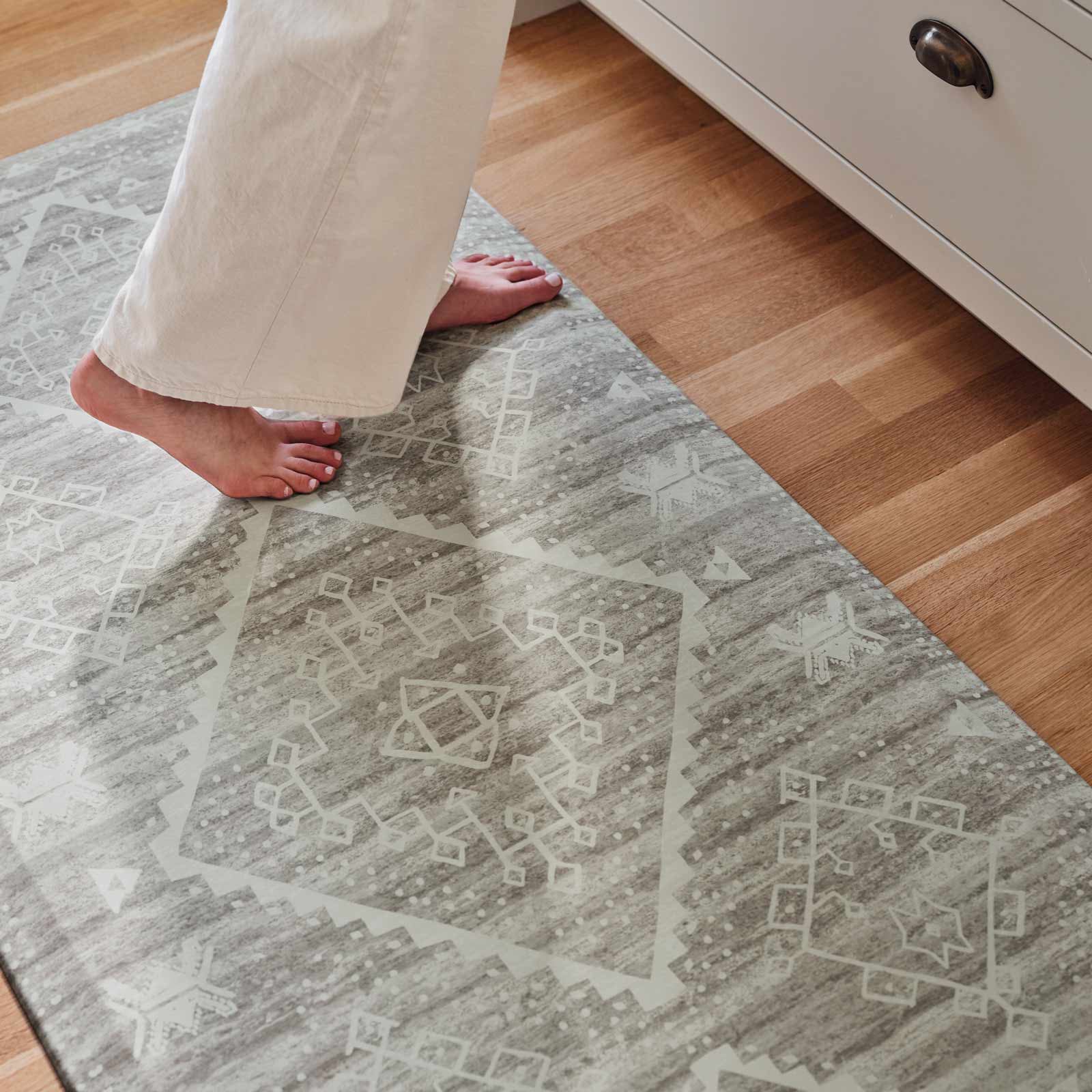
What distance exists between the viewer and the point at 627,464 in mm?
1381

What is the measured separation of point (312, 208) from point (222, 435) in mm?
350

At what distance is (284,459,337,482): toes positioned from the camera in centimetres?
135

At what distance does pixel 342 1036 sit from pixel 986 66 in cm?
107

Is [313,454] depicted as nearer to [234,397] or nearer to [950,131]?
[234,397]

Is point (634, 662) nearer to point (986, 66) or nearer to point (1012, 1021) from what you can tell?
point (1012, 1021)

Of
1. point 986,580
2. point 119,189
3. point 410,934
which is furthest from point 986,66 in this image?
point 119,189

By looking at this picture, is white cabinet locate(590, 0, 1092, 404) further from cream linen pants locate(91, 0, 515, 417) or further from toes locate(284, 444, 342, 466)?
toes locate(284, 444, 342, 466)

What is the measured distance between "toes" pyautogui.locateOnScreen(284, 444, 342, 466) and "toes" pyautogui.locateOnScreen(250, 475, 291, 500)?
0.03 meters

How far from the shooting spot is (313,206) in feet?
3.37

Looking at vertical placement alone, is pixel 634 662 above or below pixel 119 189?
below

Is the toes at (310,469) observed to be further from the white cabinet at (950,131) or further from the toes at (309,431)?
the white cabinet at (950,131)

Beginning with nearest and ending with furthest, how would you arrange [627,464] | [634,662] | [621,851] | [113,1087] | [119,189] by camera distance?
[113,1087]
[621,851]
[634,662]
[627,464]
[119,189]

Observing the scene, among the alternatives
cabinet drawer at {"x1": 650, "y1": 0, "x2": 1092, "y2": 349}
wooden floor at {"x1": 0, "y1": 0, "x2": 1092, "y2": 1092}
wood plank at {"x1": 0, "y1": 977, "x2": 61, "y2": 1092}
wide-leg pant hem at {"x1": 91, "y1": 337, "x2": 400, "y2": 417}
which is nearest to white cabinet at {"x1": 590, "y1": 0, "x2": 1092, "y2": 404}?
cabinet drawer at {"x1": 650, "y1": 0, "x2": 1092, "y2": 349}

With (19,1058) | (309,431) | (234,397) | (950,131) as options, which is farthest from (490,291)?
(19,1058)
